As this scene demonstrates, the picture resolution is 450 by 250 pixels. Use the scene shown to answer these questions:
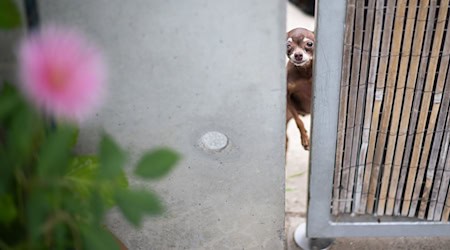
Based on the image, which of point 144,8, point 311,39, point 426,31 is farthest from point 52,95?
point 311,39

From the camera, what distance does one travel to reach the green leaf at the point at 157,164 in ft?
4.34

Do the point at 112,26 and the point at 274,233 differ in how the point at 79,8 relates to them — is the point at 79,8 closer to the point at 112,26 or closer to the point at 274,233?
the point at 112,26

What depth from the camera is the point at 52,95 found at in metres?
1.26

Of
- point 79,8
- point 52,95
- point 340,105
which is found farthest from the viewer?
point 340,105

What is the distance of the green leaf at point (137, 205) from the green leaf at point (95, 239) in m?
0.09

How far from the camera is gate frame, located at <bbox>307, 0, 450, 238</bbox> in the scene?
215 centimetres

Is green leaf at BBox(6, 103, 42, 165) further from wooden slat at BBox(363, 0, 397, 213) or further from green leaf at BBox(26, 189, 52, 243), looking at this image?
wooden slat at BBox(363, 0, 397, 213)

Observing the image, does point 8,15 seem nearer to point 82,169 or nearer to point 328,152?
point 82,169

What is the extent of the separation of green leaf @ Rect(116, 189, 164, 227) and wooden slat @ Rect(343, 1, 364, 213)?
1.14m

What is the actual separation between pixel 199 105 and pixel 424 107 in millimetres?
766

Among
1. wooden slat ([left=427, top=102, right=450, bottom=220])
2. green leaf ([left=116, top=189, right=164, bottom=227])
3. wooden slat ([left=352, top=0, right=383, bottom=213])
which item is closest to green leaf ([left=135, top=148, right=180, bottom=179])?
green leaf ([left=116, top=189, right=164, bottom=227])

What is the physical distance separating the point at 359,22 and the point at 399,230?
0.88m

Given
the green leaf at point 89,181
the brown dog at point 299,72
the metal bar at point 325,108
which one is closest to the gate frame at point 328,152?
the metal bar at point 325,108

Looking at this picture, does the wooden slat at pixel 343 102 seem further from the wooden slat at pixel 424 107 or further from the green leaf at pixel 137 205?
the green leaf at pixel 137 205
